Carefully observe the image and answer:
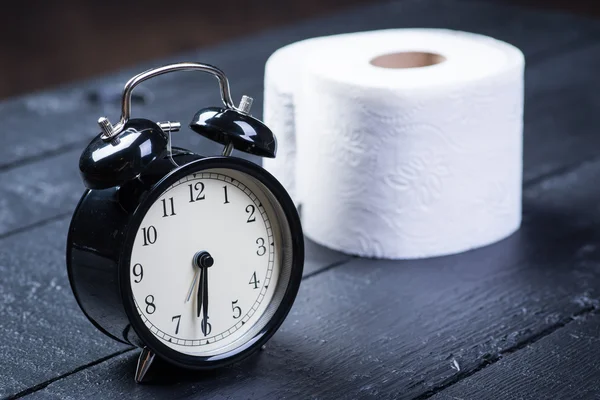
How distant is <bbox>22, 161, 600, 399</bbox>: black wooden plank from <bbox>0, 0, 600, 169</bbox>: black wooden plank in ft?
1.56

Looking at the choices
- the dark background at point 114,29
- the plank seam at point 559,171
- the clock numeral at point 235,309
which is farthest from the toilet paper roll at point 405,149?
the dark background at point 114,29

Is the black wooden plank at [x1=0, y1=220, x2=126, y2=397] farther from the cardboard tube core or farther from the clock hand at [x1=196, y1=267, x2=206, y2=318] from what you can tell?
the cardboard tube core

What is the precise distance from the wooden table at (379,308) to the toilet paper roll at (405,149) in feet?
0.10

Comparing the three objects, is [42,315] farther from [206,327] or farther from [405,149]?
[405,149]

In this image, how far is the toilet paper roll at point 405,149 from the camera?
3.19 feet

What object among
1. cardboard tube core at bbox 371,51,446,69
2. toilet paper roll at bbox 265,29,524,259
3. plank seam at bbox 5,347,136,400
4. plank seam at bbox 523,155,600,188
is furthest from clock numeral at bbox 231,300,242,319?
plank seam at bbox 523,155,600,188

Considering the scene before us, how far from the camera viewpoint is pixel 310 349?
0.83 m

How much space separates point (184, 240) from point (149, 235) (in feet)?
0.10

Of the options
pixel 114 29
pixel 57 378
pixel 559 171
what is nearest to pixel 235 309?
pixel 57 378

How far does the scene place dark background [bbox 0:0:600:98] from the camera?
2.58m

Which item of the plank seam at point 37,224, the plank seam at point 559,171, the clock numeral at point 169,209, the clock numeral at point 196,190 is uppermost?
the clock numeral at point 196,190

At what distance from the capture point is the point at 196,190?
0.75 metres

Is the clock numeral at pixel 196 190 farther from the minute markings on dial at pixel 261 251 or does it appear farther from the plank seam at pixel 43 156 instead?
the plank seam at pixel 43 156

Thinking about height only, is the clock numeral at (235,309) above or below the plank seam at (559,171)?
above
